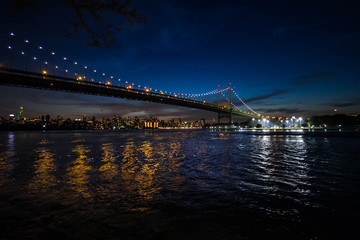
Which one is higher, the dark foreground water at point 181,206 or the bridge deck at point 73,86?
the bridge deck at point 73,86

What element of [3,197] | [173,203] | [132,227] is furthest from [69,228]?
[3,197]

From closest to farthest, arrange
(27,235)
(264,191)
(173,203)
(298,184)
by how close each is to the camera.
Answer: (27,235), (173,203), (264,191), (298,184)

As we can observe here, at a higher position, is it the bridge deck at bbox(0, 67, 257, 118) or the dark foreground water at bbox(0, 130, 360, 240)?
the bridge deck at bbox(0, 67, 257, 118)

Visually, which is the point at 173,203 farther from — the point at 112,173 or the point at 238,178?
the point at 112,173

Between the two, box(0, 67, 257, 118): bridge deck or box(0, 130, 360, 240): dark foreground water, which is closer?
box(0, 130, 360, 240): dark foreground water

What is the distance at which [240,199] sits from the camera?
153 inches

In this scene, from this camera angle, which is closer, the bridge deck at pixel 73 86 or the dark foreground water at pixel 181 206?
the dark foreground water at pixel 181 206

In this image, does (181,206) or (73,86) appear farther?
(73,86)

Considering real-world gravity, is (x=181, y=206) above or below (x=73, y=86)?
below

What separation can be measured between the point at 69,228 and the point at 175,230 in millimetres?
1542

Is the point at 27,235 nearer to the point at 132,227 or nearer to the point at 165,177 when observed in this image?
the point at 132,227

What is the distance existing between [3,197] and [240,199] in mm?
4980

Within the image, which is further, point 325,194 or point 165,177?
point 165,177

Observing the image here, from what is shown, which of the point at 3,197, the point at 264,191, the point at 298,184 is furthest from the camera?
the point at 298,184
